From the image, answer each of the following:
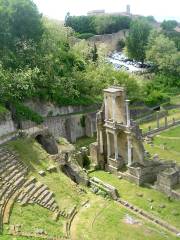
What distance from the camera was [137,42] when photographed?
3447 inches

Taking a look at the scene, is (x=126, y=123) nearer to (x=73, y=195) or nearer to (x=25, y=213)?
(x=73, y=195)

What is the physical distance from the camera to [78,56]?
202 feet

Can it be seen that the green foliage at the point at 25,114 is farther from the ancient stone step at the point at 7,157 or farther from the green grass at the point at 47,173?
the ancient stone step at the point at 7,157

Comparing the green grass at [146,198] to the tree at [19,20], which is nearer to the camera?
the green grass at [146,198]

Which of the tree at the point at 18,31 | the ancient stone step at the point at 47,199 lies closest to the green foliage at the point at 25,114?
the tree at the point at 18,31

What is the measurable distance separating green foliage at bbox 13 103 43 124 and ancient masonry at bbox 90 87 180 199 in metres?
8.48

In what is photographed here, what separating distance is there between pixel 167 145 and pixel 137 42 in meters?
45.9

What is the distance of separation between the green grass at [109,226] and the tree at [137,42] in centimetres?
6042

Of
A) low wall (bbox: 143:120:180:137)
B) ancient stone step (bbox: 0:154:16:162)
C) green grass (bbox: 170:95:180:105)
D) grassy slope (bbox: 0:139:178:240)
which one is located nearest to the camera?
grassy slope (bbox: 0:139:178:240)

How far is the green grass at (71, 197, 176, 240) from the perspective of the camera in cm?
2731

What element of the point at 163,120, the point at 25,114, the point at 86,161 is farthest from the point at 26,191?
the point at 163,120

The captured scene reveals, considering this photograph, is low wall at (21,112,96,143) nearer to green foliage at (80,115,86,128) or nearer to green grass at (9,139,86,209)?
green foliage at (80,115,86,128)

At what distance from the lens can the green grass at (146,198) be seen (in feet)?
98.2

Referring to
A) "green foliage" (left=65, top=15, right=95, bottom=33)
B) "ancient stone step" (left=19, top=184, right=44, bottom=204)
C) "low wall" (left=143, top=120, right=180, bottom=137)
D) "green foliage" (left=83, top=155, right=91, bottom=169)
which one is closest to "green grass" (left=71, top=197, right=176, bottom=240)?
"ancient stone step" (left=19, top=184, right=44, bottom=204)
